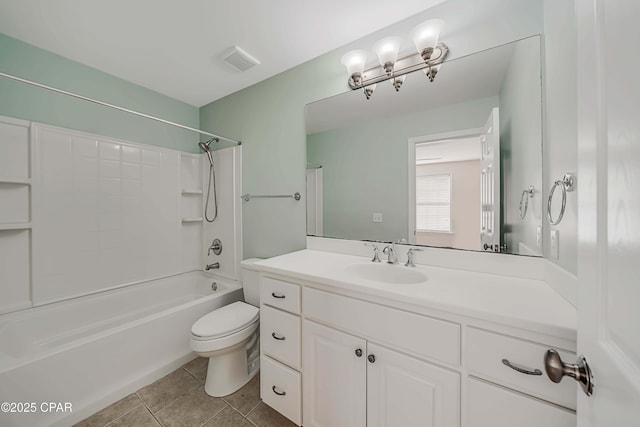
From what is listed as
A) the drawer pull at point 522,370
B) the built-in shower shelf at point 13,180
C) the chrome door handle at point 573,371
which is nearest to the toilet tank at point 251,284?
the built-in shower shelf at point 13,180

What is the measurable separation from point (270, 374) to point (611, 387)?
4.49 ft

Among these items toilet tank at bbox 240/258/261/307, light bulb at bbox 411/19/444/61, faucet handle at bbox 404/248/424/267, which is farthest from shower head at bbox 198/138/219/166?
faucet handle at bbox 404/248/424/267

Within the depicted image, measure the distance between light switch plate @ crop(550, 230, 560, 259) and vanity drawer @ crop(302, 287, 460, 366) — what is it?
0.53 metres

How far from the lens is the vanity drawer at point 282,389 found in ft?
3.95

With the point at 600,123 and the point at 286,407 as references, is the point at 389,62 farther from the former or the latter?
the point at 286,407

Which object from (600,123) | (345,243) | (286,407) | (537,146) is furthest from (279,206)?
(600,123)

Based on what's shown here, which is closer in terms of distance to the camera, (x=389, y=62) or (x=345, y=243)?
(x=389, y=62)

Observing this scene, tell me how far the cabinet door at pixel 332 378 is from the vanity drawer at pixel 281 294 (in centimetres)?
12

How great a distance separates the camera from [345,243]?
1.63 metres

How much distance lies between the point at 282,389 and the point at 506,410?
1019mm

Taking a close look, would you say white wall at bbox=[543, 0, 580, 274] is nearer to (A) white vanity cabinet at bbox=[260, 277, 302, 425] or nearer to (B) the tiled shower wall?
(A) white vanity cabinet at bbox=[260, 277, 302, 425]

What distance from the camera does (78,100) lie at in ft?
6.08

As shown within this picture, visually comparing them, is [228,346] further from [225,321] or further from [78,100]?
[78,100]

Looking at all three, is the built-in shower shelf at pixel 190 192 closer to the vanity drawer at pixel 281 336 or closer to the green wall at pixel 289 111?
the green wall at pixel 289 111
